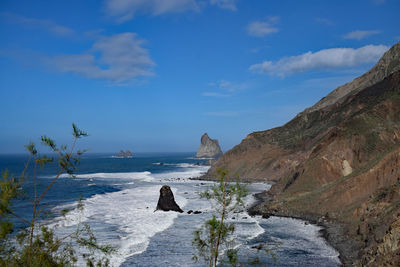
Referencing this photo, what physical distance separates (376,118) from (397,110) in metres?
3.67

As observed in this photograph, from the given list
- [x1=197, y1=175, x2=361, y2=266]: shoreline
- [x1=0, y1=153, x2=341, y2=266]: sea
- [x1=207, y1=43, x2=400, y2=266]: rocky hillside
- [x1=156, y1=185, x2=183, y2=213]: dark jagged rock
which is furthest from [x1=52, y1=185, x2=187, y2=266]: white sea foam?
[x1=207, y1=43, x2=400, y2=266]: rocky hillside

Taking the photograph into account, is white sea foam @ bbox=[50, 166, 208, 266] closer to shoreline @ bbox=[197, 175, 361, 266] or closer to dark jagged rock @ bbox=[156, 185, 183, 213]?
dark jagged rock @ bbox=[156, 185, 183, 213]

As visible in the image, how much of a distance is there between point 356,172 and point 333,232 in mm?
12407

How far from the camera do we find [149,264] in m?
25.2

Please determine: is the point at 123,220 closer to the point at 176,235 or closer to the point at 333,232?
the point at 176,235

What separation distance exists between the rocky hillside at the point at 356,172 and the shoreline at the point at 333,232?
1.09 ft

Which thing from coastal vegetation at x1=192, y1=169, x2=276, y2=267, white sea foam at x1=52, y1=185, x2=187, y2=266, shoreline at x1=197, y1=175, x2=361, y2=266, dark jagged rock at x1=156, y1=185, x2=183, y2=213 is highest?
coastal vegetation at x1=192, y1=169, x2=276, y2=267

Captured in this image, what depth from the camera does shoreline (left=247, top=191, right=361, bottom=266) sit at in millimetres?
25877

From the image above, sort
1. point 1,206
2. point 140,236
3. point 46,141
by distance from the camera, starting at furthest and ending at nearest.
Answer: point 140,236
point 46,141
point 1,206

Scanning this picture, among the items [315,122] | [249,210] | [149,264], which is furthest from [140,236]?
[315,122]

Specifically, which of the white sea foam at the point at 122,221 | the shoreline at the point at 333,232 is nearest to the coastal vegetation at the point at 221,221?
the white sea foam at the point at 122,221

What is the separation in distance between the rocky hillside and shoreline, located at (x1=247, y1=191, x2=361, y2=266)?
332 mm

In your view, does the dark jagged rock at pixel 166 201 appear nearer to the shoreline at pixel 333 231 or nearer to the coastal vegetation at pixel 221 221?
the shoreline at pixel 333 231

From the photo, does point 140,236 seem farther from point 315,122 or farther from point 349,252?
point 315,122
